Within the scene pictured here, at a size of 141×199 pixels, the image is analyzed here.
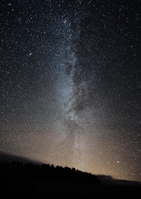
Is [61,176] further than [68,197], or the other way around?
[61,176]

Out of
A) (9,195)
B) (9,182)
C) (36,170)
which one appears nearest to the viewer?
(9,195)

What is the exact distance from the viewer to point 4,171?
333 inches

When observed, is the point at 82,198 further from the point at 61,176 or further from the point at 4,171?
the point at 61,176

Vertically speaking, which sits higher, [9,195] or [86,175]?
[86,175]

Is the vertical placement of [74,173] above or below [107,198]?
above

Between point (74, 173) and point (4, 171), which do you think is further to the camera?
point (74, 173)

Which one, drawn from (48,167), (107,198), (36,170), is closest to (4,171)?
(107,198)

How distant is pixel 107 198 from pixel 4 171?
504 cm

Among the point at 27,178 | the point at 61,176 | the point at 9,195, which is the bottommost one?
the point at 9,195

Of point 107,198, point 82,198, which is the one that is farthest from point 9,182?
point 107,198

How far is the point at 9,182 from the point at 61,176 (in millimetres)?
27724

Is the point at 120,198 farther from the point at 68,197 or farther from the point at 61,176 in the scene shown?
the point at 61,176

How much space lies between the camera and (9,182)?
7.39 metres

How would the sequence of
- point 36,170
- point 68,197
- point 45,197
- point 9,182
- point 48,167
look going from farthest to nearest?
point 48,167
point 36,170
point 68,197
point 45,197
point 9,182
